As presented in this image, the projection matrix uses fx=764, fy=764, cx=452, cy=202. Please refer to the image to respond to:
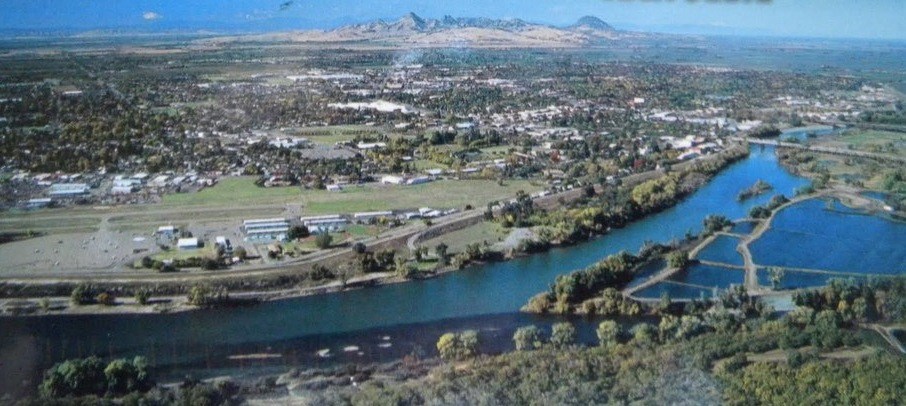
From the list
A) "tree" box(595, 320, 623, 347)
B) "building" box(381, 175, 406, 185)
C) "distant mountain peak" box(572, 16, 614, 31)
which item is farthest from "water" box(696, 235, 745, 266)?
"distant mountain peak" box(572, 16, 614, 31)

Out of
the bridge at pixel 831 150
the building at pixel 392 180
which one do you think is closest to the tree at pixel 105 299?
the building at pixel 392 180

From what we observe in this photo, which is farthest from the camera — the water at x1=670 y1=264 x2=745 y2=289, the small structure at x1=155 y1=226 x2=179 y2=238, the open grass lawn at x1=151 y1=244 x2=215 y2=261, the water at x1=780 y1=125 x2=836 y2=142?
the water at x1=780 y1=125 x2=836 y2=142

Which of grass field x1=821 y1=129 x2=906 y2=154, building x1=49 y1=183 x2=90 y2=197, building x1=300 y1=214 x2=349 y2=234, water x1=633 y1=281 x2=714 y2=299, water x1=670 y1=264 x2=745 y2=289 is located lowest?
water x1=633 y1=281 x2=714 y2=299

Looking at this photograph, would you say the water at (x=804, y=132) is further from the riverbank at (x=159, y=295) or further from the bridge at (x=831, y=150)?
the riverbank at (x=159, y=295)

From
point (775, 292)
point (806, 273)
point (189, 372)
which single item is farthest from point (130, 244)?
point (806, 273)

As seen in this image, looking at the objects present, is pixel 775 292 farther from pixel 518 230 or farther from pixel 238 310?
pixel 238 310

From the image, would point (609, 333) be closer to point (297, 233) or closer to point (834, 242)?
point (297, 233)

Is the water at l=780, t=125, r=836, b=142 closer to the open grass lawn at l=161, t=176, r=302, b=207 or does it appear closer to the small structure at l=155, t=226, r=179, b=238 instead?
the open grass lawn at l=161, t=176, r=302, b=207
